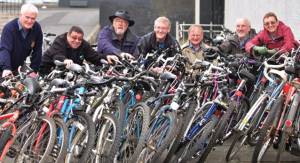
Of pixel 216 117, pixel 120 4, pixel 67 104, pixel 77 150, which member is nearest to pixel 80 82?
pixel 67 104

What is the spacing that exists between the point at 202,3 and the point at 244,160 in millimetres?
13640

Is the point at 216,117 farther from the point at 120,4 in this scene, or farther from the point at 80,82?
the point at 120,4

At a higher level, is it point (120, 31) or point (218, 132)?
point (120, 31)

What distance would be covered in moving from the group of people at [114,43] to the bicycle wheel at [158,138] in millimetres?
1600

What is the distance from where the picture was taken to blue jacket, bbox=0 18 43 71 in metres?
6.79

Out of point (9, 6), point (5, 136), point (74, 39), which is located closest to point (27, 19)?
point (74, 39)

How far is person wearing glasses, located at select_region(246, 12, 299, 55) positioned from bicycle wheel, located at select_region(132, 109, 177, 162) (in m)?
2.06

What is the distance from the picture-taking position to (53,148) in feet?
15.2

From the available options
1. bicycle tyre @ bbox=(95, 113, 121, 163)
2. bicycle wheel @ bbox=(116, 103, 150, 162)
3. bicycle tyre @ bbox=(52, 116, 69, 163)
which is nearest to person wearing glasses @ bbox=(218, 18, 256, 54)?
bicycle wheel @ bbox=(116, 103, 150, 162)

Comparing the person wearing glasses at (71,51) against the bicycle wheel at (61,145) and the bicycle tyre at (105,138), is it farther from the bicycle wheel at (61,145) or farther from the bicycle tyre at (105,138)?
the bicycle wheel at (61,145)

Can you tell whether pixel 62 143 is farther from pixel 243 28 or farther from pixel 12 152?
pixel 243 28

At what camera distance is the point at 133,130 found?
5168mm

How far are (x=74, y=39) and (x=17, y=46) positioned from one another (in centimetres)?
82

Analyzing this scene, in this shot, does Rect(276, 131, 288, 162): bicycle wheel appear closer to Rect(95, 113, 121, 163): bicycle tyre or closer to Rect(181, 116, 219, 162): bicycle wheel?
Rect(181, 116, 219, 162): bicycle wheel
